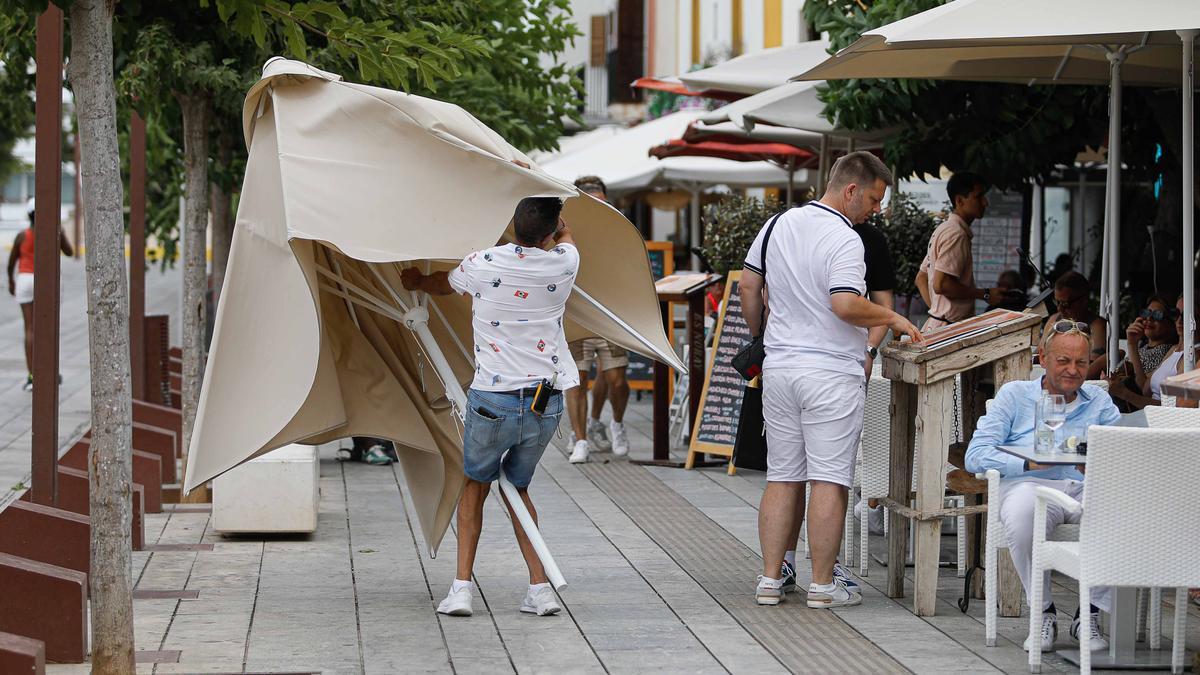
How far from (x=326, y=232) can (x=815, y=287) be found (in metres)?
2.03

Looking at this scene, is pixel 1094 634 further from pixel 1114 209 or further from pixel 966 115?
pixel 966 115

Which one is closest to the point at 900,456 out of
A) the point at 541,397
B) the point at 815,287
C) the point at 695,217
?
the point at 815,287

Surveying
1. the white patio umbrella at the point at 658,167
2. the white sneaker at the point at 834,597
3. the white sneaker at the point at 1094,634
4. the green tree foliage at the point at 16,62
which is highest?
the green tree foliage at the point at 16,62

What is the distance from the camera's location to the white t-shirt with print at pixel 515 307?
6891mm

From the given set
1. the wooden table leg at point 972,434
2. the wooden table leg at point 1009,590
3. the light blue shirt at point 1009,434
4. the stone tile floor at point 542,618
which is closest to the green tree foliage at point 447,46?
the stone tile floor at point 542,618

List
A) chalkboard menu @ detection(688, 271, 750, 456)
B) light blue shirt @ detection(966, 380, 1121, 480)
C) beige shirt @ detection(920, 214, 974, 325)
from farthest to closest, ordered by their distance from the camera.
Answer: chalkboard menu @ detection(688, 271, 750, 456)
beige shirt @ detection(920, 214, 974, 325)
light blue shirt @ detection(966, 380, 1121, 480)

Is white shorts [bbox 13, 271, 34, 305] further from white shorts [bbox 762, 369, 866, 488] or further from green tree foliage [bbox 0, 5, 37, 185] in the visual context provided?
white shorts [bbox 762, 369, 866, 488]

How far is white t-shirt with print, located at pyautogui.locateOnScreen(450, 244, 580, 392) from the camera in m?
6.89

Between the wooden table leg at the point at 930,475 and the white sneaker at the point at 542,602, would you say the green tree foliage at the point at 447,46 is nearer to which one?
the white sneaker at the point at 542,602

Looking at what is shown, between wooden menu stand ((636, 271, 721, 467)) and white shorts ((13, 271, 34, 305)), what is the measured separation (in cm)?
820

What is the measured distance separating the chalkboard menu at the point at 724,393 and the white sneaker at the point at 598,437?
1.24m

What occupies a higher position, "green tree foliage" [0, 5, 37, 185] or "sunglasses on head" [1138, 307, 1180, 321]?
"green tree foliage" [0, 5, 37, 185]

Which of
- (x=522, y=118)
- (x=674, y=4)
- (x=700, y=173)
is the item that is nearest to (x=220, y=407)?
(x=522, y=118)

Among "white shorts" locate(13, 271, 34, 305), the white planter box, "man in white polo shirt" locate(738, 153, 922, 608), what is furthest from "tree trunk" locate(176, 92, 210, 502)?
"white shorts" locate(13, 271, 34, 305)
